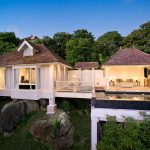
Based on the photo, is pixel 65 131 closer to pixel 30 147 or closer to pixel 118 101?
pixel 30 147

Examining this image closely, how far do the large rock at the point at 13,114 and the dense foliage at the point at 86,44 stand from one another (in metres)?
15.4

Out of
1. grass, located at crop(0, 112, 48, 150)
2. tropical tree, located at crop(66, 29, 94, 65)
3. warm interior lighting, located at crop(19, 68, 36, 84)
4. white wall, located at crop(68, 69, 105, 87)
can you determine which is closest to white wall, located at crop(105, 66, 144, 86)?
white wall, located at crop(68, 69, 105, 87)

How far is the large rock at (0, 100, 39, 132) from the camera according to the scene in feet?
57.5

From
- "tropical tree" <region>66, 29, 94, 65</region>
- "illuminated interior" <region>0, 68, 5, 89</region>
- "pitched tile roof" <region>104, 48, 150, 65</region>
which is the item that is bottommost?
"illuminated interior" <region>0, 68, 5, 89</region>

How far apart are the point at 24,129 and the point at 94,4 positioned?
15.6 m

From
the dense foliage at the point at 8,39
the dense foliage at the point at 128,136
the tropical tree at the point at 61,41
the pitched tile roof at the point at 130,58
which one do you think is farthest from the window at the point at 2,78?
the tropical tree at the point at 61,41

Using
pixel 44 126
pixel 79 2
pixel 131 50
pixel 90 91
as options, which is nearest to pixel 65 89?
pixel 90 91

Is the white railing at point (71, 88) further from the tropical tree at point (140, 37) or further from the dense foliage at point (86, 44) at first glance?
the tropical tree at point (140, 37)

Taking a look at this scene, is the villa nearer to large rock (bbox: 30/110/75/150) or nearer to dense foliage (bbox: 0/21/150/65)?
large rock (bbox: 30/110/75/150)

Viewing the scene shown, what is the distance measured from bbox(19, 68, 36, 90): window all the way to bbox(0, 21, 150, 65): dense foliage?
13.7 metres

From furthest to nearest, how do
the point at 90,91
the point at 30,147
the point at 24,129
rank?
the point at 90,91, the point at 24,129, the point at 30,147

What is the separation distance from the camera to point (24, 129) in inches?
674

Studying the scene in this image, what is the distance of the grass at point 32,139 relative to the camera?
1538cm

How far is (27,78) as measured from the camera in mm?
19703
